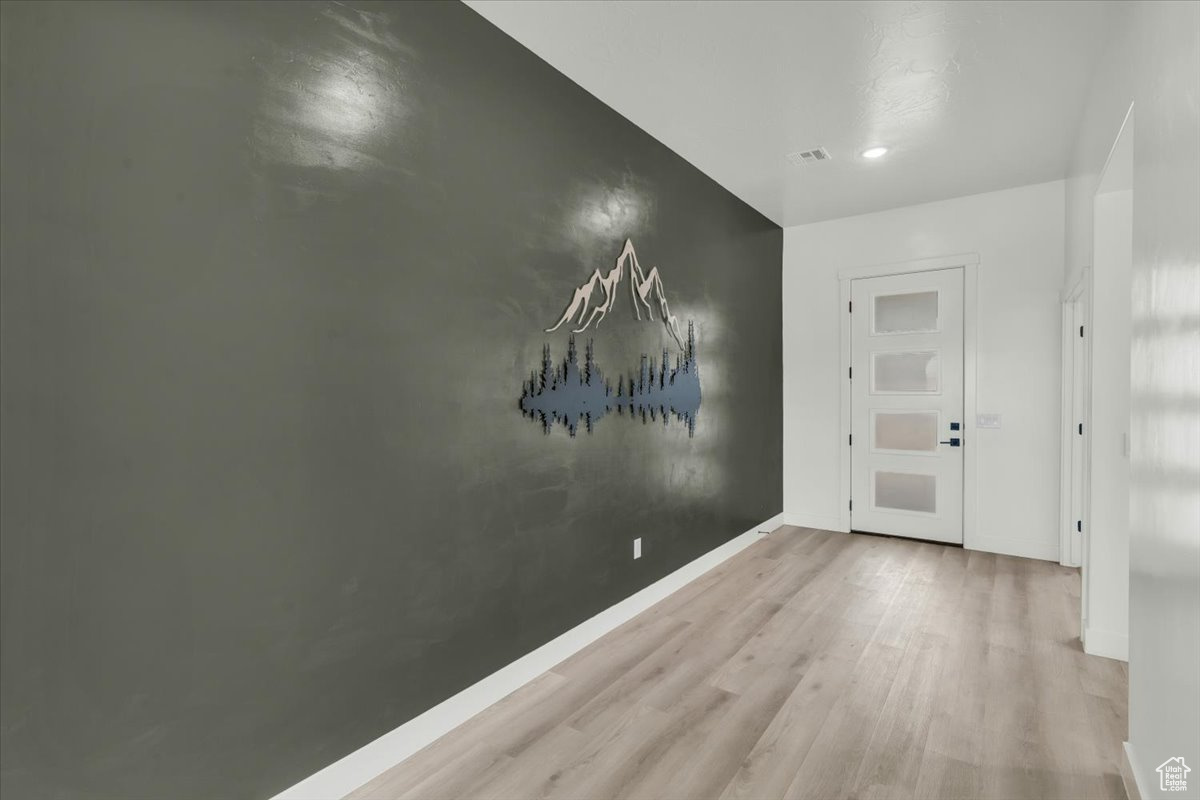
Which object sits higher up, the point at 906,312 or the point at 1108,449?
the point at 906,312

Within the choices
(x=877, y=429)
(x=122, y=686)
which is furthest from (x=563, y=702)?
(x=877, y=429)

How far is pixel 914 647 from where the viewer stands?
9.98 ft

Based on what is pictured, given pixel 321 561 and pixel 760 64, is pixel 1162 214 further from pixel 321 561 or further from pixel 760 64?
pixel 321 561

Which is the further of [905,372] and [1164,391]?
[905,372]

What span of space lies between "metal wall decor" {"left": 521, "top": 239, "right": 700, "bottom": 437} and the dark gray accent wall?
0.44 feet

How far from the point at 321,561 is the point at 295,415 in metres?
0.46

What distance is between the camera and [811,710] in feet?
8.10

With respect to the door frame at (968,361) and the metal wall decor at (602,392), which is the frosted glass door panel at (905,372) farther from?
the metal wall decor at (602,392)

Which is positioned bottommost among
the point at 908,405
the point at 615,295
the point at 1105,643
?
the point at 1105,643

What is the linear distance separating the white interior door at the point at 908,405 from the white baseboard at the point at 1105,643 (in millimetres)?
1993

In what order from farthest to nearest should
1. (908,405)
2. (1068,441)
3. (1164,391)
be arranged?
(908,405) < (1068,441) < (1164,391)

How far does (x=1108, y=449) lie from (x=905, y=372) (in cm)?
225

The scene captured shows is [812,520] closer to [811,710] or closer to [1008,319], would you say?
[1008,319]

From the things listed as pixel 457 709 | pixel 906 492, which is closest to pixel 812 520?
pixel 906 492
